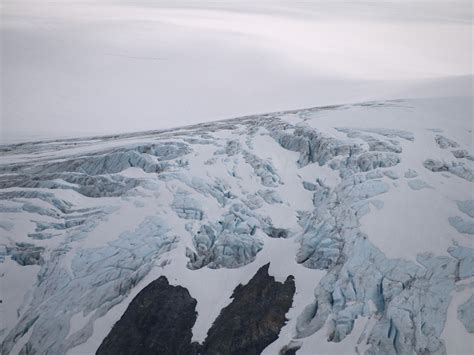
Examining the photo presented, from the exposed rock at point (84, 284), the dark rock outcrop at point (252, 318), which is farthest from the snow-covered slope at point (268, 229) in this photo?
the dark rock outcrop at point (252, 318)

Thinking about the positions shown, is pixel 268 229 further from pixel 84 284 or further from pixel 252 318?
pixel 84 284

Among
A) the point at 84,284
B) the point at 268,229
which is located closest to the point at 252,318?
the point at 268,229

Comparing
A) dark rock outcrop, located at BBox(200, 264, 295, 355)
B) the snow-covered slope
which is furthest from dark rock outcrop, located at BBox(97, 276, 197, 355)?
dark rock outcrop, located at BBox(200, 264, 295, 355)

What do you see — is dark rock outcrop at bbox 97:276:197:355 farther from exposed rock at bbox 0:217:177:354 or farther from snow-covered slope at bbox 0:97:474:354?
exposed rock at bbox 0:217:177:354

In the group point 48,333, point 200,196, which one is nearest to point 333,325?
point 200,196

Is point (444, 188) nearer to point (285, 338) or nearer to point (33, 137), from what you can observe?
point (285, 338)

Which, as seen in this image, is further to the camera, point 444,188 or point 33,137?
point 33,137
